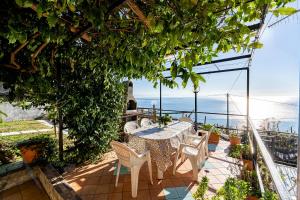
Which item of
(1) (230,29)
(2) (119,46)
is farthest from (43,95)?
(1) (230,29)

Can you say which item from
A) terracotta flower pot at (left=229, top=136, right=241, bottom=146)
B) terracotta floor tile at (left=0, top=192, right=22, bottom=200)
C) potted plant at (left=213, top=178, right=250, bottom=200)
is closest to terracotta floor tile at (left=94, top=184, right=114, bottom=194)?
terracotta floor tile at (left=0, top=192, right=22, bottom=200)

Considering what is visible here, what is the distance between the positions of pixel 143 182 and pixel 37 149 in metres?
2.10

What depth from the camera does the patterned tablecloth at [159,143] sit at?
3082 mm

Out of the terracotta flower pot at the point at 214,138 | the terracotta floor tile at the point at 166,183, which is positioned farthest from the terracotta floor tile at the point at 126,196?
the terracotta flower pot at the point at 214,138

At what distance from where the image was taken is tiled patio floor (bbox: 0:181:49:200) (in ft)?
9.13

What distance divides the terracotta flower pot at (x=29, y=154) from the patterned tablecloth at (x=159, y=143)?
180 centimetres

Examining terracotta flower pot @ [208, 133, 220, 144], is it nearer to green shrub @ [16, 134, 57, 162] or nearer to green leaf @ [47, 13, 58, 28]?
green shrub @ [16, 134, 57, 162]

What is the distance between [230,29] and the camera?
37.6 inches

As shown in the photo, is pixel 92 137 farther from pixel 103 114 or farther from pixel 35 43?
pixel 35 43

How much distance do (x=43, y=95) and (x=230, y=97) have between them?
5360mm

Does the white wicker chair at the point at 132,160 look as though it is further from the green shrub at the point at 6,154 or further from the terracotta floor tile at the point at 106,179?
the green shrub at the point at 6,154

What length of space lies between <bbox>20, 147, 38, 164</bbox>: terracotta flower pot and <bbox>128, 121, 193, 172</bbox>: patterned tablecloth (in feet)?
5.92

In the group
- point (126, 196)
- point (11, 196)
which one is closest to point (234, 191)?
point (126, 196)

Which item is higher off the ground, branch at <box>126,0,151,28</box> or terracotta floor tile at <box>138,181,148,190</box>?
branch at <box>126,0,151,28</box>
